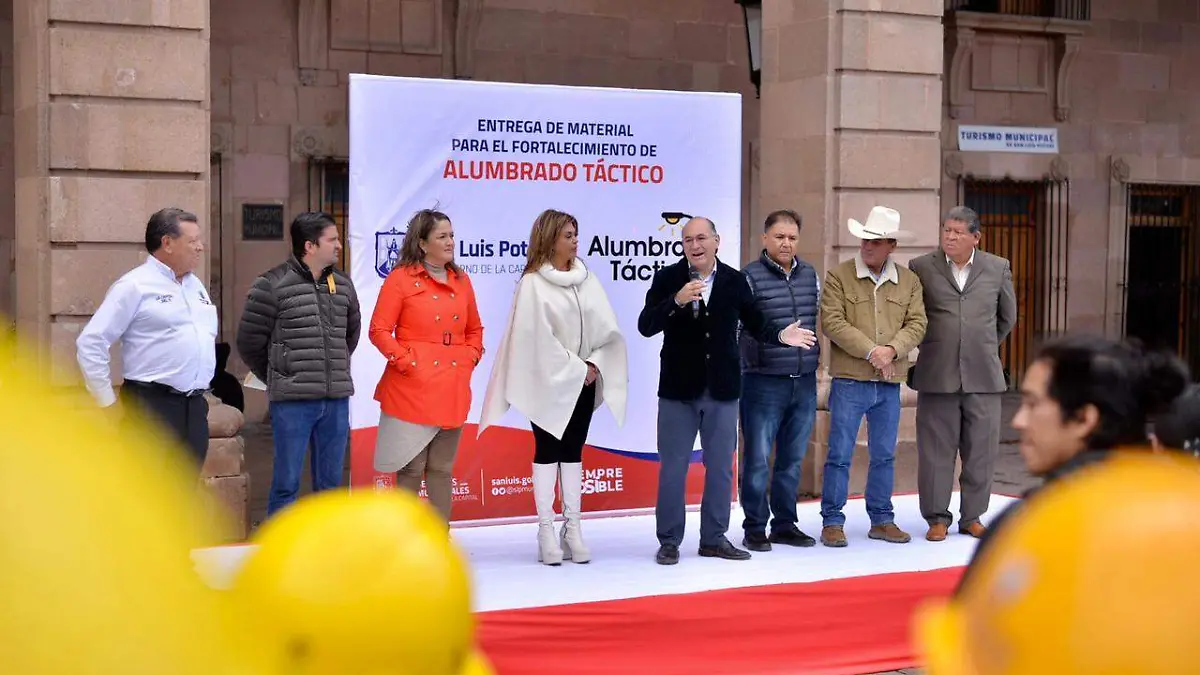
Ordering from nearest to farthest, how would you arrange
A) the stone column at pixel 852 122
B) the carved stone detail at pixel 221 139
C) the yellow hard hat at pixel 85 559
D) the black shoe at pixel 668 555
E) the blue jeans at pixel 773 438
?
the yellow hard hat at pixel 85 559, the black shoe at pixel 668 555, the blue jeans at pixel 773 438, the stone column at pixel 852 122, the carved stone detail at pixel 221 139

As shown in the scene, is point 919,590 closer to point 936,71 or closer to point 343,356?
point 343,356

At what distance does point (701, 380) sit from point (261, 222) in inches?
302

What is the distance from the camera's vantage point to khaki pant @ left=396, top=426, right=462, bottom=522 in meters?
7.00

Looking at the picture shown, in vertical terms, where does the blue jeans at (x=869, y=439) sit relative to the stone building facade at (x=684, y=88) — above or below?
below

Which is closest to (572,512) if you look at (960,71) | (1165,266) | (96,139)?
(96,139)

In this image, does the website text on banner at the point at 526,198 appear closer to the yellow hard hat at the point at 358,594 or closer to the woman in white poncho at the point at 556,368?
the woman in white poncho at the point at 556,368

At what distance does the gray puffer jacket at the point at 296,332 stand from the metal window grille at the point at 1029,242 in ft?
37.3

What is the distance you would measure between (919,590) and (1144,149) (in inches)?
495

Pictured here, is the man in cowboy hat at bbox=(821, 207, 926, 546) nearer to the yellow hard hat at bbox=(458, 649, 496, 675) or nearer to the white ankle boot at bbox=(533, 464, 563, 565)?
the white ankle boot at bbox=(533, 464, 563, 565)

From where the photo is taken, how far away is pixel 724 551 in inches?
279

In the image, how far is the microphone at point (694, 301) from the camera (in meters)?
7.00

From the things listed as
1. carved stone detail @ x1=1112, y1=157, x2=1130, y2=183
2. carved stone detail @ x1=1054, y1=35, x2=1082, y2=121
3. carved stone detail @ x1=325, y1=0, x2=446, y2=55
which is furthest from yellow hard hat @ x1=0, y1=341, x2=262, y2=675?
carved stone detail @ x1=1112, y1=157, x2=1130, y2=183

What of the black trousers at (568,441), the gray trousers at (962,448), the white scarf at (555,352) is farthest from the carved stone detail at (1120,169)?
the black trousers at (568,441)

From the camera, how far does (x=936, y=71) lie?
9609 millimetres
